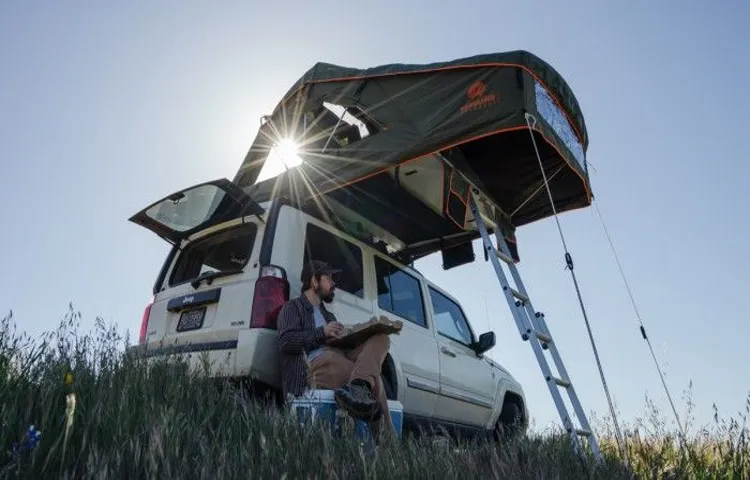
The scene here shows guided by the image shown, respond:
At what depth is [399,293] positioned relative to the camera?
555cm

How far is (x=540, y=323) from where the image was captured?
200 inches

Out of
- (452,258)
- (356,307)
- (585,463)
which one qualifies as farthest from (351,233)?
(585,463)

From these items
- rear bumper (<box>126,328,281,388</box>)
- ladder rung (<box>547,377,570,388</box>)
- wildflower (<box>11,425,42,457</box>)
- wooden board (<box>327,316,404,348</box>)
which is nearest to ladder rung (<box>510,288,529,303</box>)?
ladder rung (<box>547,377,570,388</box>)

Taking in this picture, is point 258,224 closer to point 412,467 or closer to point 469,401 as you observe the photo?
point 412,467

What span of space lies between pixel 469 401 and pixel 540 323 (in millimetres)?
1333

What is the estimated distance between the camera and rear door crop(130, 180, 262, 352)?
4.21m

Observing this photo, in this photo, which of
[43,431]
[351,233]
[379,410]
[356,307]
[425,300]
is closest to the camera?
[43,431]

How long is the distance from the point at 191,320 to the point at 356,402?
1.77 meters

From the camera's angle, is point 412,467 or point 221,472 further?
point 412,467

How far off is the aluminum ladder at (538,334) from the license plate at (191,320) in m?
2.47

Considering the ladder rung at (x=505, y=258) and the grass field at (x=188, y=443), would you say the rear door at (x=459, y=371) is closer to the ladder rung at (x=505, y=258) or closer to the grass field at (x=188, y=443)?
the ladder rung at (x=505, y=258)

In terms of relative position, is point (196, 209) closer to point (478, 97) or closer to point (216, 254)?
point (216, 254)

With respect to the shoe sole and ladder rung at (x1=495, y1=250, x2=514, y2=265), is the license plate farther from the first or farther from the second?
ladder rung at (x1=495, y1=250, x2=514, y2=265)

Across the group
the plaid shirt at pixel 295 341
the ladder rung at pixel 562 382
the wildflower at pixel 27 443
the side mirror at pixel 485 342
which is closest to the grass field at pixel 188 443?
the wildflower at pixel 27 443
